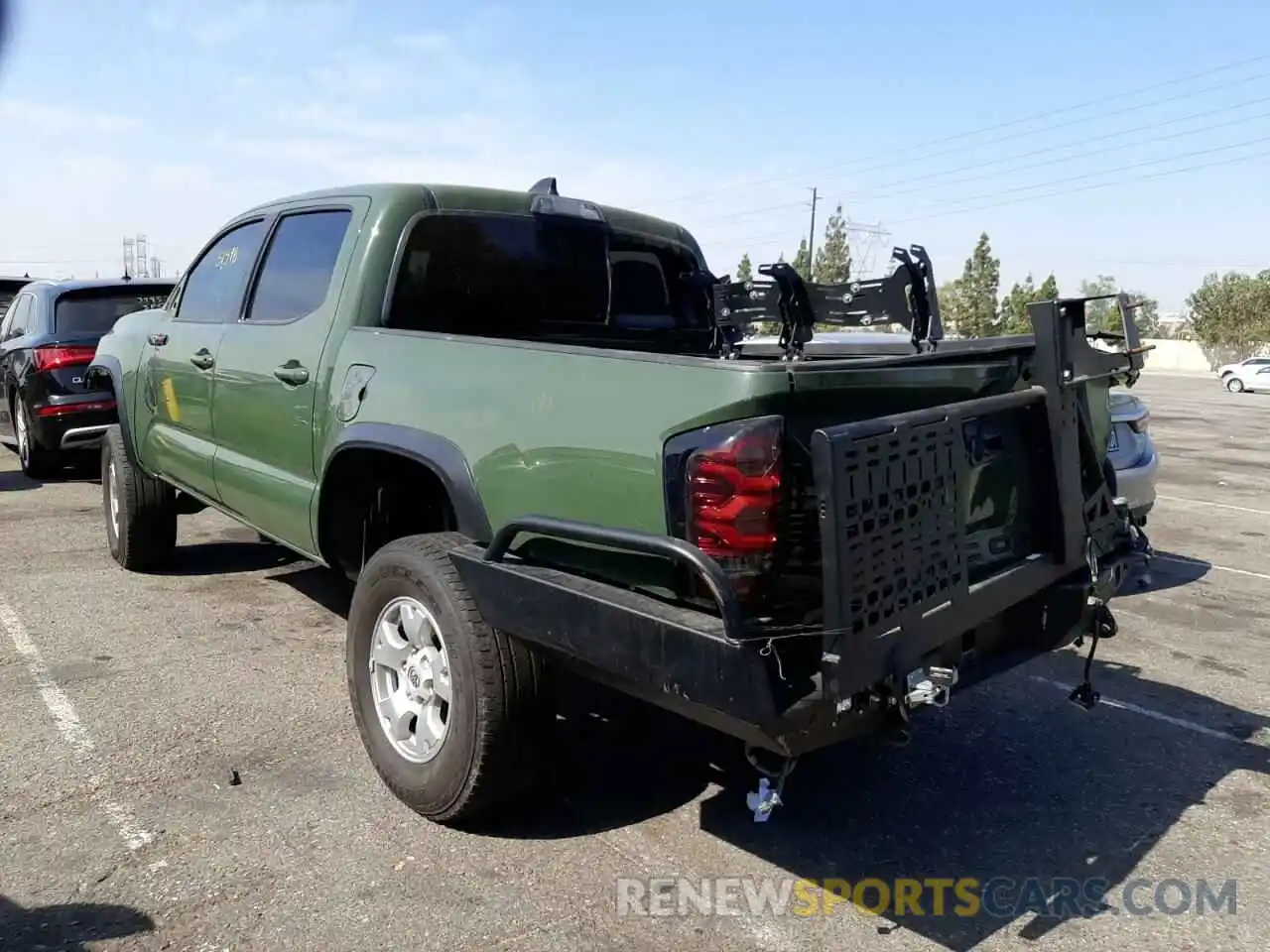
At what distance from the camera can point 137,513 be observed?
6062 mm

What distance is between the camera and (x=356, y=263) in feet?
13.2

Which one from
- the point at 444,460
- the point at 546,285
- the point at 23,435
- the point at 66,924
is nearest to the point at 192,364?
the point at 546,285

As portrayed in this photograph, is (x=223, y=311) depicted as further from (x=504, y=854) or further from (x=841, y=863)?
(x=841, y=863)

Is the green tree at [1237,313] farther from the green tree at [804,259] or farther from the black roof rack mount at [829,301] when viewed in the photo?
the black roof rack mount at [829,301]

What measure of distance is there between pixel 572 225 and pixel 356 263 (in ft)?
3.45

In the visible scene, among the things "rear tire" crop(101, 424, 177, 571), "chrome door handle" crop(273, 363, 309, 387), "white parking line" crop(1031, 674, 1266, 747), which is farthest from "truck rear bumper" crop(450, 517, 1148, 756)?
"rear tire" crop(101, 424, 177, 571)

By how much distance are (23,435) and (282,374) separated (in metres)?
6.44

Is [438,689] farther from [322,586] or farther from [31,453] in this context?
[31,453]

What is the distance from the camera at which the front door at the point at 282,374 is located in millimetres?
4102

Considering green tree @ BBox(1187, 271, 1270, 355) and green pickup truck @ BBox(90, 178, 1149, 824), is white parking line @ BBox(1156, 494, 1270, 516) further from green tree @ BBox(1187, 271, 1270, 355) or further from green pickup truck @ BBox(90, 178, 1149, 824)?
green tree @ BBox(1187, 271, 1270, 355)

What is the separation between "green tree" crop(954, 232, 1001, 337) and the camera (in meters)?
71.4

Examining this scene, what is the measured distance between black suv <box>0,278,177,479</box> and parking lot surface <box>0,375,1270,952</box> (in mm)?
3594

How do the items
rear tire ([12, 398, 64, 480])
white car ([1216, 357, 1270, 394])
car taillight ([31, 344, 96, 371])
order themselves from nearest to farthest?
car taillight ([31, 344, 96, 371]) < rear tire ([12, 398, 64, 480]) < white car ([1216, 357, 1270, 394])

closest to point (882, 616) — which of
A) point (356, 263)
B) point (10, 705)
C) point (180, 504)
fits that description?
point (356, 263)
